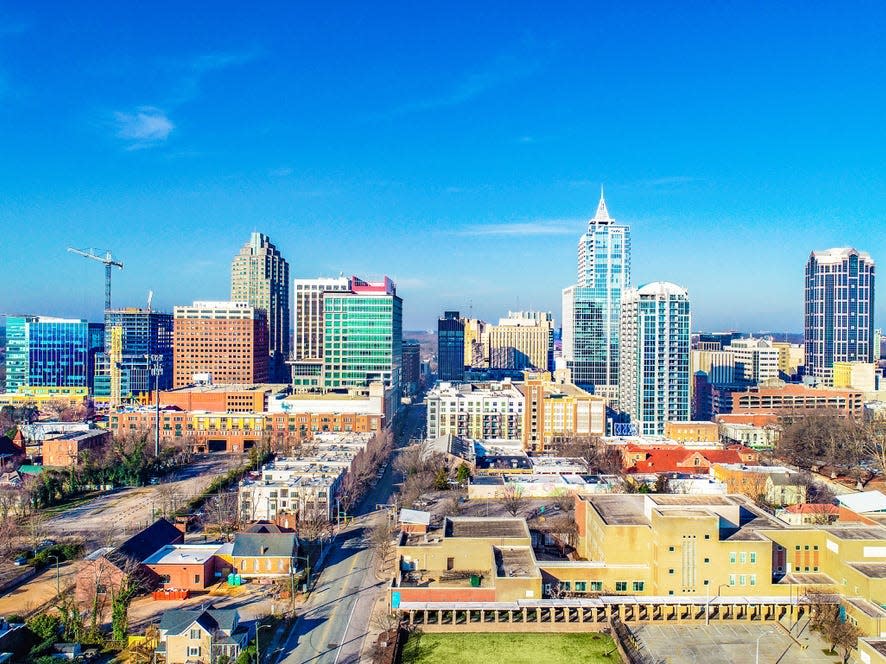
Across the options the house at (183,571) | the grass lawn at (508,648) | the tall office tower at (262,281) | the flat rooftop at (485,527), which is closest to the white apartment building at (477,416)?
the flat rooftop at (485,527)

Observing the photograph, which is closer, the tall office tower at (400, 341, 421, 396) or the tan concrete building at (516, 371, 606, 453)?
the tan concrete building at (516, 371, 606, 453)

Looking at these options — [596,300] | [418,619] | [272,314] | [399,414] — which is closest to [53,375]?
[272,314]

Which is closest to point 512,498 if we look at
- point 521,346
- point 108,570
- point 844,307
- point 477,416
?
point 477,416

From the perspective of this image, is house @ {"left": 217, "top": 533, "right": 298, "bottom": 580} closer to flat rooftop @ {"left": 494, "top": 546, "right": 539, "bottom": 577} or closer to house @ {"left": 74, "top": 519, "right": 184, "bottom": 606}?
house @ {"left": 74, "top": 519, "right": 184, "bottom": 606}

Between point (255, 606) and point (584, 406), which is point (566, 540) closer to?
point (255, 606)

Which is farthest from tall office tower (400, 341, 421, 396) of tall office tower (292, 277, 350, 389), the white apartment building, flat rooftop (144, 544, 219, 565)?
flat rooftop (144, 544, 219, 565)

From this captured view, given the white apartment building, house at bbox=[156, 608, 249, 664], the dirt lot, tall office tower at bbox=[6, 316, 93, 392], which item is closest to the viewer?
house at bbox=[156, 608, 249, 664]
